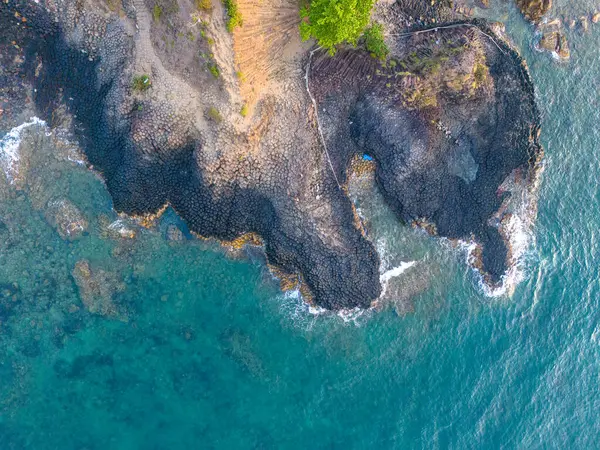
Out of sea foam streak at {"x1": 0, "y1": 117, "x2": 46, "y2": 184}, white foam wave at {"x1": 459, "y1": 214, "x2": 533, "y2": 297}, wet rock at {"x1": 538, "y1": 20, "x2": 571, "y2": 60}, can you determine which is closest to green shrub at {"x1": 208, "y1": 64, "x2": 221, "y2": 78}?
sea foam streak at {"x1": 0, "y1": 117, "x2": 46, "y2": 184}

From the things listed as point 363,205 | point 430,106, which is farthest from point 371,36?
point 363,205

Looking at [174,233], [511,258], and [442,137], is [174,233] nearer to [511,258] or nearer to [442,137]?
[442,137]

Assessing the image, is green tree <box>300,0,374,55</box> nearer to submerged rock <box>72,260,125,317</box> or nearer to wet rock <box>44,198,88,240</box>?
wet rock <box>44,198,88,240</box>

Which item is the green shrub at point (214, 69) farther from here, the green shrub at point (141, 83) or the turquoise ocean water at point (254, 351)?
the turquoise ocean water at point (254, 351)

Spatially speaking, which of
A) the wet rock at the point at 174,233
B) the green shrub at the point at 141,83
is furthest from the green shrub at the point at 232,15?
the wet rock at the point at 174,233

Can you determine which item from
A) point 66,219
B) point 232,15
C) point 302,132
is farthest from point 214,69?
point 66,219
